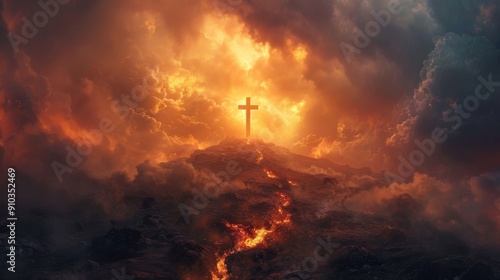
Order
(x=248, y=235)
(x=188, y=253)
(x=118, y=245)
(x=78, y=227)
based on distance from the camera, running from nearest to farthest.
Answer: (x=188, y=253) < (x=118, y=245) < (x=248, y=235) < (x=78, y=227)

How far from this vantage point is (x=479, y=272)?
200 ft

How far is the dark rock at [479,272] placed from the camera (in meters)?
60.7

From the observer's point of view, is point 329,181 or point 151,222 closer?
point 151,222

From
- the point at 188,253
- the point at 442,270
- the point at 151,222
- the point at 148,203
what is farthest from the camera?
the point at 148,203

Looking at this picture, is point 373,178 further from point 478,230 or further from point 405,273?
point 405,273

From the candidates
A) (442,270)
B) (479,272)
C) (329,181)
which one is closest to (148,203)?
(329,181)

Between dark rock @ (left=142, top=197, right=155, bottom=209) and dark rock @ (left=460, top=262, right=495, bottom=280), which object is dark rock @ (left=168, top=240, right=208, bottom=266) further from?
dark rock @ (left=460, top=262, right=495, bottom=280)

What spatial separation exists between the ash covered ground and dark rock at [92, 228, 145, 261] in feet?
0.57

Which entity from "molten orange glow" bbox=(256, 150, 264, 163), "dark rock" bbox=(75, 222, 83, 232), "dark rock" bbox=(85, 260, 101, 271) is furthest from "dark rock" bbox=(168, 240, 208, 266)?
"molten orange glow" bbox=(256, 150, 264, 163)

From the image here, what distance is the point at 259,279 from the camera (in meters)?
64.9

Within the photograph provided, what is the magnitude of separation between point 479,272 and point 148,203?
59510mm

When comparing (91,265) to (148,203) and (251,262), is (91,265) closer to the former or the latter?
(251,262)

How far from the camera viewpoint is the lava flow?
68.6 m

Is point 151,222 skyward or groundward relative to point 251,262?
skyward
